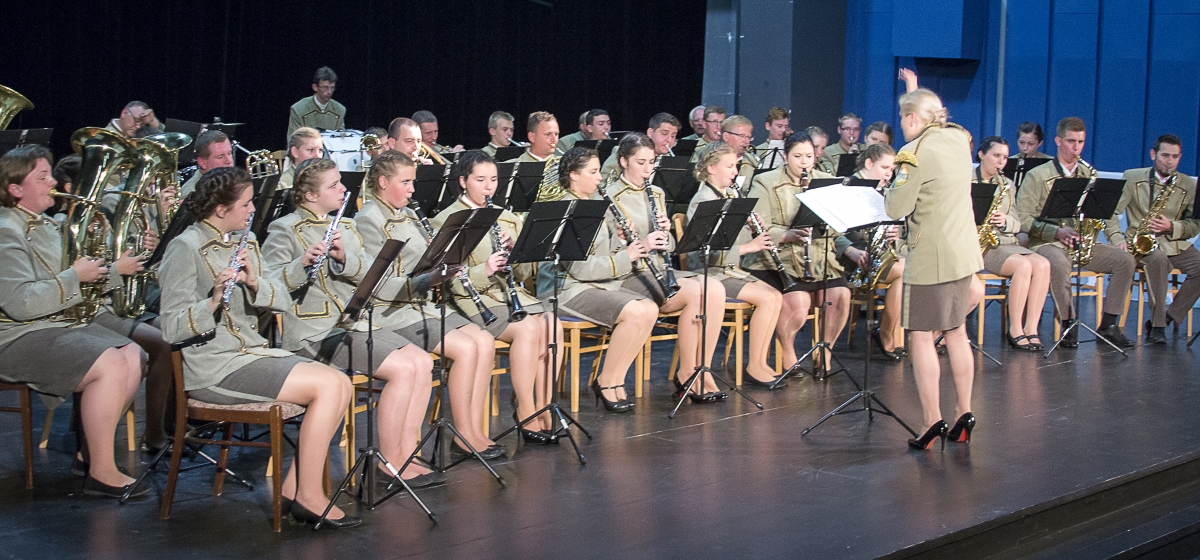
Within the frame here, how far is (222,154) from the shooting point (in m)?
5.38

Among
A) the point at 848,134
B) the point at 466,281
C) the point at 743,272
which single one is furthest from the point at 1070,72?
the point at 466,281

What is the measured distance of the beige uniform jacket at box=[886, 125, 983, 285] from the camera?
4582 millimetres

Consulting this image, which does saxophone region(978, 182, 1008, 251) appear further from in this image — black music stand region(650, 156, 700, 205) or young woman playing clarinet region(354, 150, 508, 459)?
young woman playing clarinet region(354, 150, 508, 459)

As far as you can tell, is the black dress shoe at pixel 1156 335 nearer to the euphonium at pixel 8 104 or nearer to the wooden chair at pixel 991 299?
the wooden chair at pixel 991 299

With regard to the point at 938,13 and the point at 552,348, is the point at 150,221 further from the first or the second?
the point at 938,13

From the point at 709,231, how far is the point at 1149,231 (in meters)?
3.64

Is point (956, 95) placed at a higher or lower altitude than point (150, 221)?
higher

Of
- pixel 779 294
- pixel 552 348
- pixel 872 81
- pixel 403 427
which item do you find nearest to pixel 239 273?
pixel 403 427

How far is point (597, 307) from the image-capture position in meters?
5.30

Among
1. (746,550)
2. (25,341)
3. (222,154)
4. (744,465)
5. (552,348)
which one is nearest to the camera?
(746,550)

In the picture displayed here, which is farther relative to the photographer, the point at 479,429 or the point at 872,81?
the point at 872,81

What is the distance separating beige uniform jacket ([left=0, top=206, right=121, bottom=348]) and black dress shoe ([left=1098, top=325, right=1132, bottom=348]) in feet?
19.1

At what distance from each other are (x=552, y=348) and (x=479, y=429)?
53 centimetres

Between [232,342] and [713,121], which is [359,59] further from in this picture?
[232,342]
